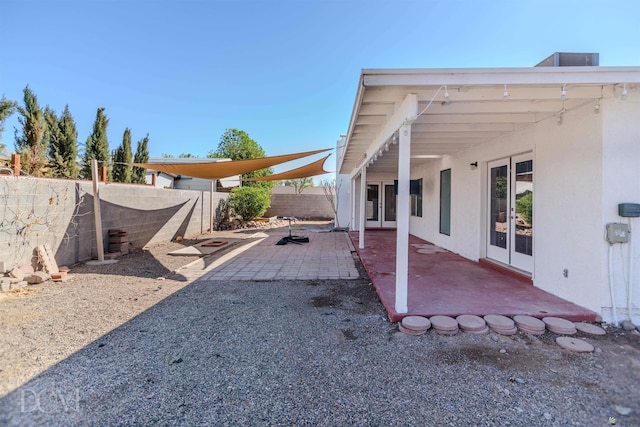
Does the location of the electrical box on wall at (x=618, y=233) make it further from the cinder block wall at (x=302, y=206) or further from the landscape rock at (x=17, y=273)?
the cinder block wall at (x=302, y=206)

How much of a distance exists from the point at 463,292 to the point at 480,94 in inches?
99.1

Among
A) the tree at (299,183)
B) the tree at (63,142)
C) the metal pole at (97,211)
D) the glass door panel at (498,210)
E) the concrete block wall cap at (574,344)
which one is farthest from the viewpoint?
the tree at (299,183)

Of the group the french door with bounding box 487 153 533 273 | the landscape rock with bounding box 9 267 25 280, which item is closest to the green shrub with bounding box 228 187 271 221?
the landscape rock with bounding box 9 267 25 280

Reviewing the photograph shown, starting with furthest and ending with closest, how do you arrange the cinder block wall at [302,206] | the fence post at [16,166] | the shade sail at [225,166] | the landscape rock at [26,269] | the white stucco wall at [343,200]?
the cinder block wall at [302,206] → the white stucco wall at [343,200] → the shade sail at [225,166] → the fence post at [16,166] → the landscape rock at [26,269]

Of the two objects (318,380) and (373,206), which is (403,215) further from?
(373,206)

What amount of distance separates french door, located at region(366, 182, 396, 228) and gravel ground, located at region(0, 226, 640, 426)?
9.18 meters

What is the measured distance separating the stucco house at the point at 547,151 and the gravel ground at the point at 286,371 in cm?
86

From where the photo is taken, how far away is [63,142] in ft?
45.5

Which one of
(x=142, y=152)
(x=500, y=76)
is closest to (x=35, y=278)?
(x=500, y=76)

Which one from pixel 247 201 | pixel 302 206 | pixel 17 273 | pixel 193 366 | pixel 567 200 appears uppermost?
pixel 247 201

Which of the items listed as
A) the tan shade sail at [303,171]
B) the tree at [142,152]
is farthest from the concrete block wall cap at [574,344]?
the tree at [142,152]

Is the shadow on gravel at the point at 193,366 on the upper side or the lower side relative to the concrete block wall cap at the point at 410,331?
lower

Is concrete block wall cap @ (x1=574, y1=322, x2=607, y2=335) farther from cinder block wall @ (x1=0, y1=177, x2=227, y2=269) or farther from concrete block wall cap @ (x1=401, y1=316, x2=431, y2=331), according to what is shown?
cinder block wall @ (x1=0, y1=177, x2=227, y2=269)

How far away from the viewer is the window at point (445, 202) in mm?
7516
